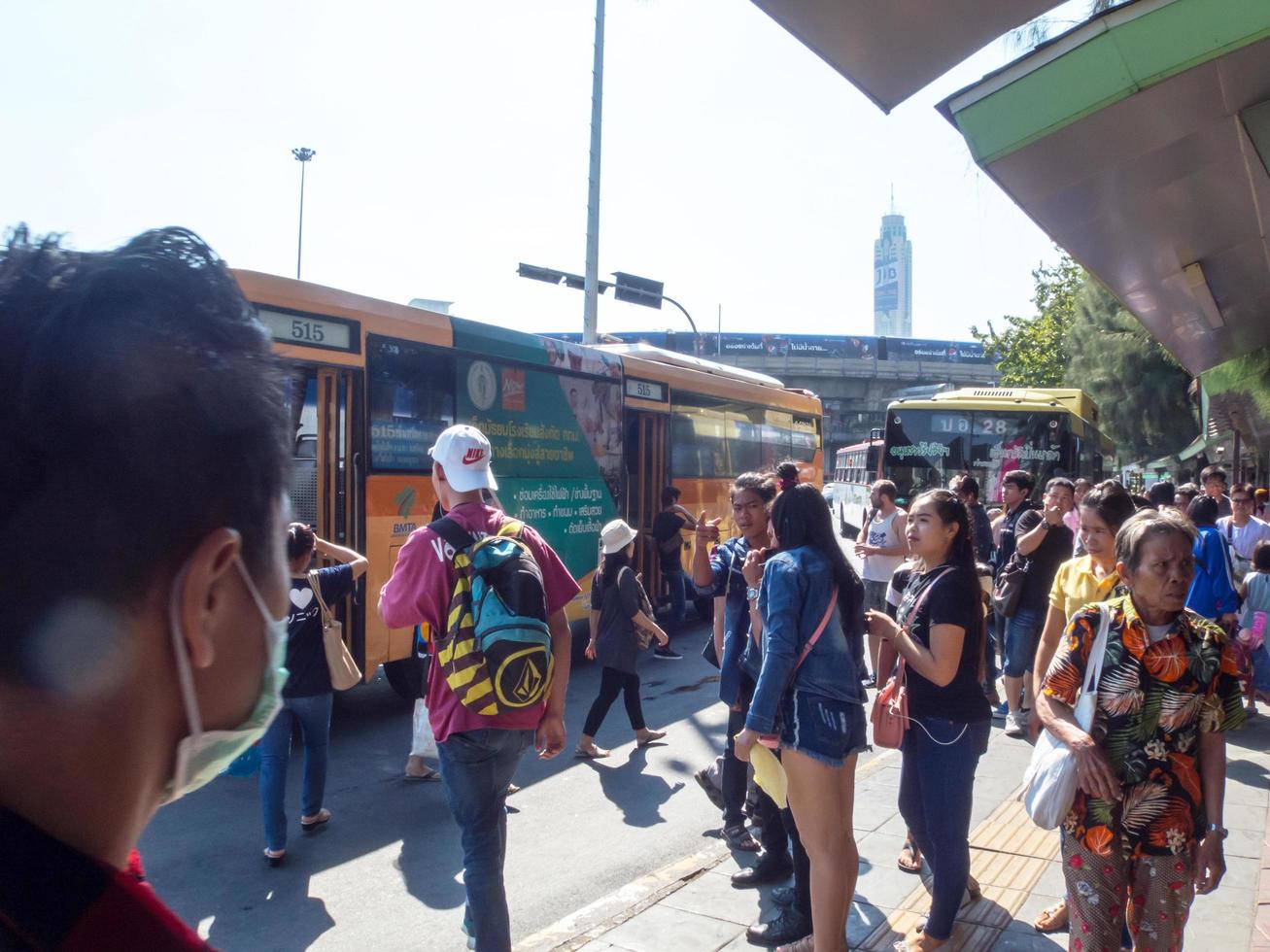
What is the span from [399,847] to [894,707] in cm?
302

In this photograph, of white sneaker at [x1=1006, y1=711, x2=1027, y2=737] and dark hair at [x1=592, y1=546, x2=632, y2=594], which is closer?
dark hair at [x1=592, y1=546, x2=632, y2=594]

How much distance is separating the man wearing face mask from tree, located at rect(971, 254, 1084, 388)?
36.2 m

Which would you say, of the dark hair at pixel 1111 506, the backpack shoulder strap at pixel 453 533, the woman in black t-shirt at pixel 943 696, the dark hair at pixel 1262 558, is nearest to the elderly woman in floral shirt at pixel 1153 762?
the woman in black t-shirt at pixel 943 696

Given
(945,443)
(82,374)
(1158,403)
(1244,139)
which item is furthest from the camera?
(1158,403)

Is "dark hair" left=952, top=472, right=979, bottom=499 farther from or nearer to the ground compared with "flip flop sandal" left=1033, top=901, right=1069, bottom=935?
farther from the ground

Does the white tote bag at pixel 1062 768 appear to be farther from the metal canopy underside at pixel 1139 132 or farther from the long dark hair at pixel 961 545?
the metal canopy underside at pixel 1139 132

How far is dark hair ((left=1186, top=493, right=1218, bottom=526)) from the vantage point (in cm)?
743

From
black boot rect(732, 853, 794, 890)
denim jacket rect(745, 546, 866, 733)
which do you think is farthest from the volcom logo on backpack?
black boot rect(732, 853, 794, 890)

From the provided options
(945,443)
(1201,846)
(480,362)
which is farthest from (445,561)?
(945,443)

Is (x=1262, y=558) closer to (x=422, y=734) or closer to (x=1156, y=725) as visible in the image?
(x=1156, y=725)

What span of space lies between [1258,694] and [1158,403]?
2577 centimetres

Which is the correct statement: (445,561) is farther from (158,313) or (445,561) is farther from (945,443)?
(945,443)

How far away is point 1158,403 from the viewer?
103 feet

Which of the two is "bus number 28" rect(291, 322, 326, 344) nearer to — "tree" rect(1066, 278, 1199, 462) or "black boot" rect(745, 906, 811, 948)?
"black boot" rect(745, 906, 811, 948)
